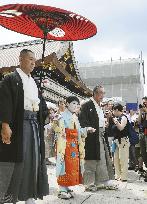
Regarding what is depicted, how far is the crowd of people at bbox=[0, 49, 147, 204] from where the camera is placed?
3330 mm

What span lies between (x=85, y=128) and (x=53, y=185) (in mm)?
1326

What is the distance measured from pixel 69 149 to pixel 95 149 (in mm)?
665

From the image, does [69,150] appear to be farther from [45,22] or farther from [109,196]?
[45,22]

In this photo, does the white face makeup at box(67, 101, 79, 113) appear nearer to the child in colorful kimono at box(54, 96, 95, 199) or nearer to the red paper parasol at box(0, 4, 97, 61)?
the child in colorful kimono at box(54, 96, 95, 199)

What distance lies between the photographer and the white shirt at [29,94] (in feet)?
11.6

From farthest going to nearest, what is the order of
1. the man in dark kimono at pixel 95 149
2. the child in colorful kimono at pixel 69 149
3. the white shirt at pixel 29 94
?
the man in dark kimono at pixel 95 149 → the child in colorful kimono at pixel 69 149 → the white shirt at pixel 29 94

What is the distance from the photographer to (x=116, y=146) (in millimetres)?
6957

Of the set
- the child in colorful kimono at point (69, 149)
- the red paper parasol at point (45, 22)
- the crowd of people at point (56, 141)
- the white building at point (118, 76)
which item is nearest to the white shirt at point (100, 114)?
the crowd of people at point (56, 141)

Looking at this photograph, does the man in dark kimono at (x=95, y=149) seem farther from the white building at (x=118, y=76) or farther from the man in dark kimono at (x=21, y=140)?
the white building at (x=118, y=76)

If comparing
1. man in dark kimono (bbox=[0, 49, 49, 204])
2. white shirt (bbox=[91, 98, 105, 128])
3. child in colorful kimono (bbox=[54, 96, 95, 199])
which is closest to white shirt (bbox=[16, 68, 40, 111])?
man in dark kimono (bbox=[0, 49, 49, 204])

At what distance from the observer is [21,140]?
3.37 metres

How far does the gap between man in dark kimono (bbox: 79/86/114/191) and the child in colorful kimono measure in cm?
42

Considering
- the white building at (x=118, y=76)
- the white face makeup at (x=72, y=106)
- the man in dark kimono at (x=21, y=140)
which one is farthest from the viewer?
the white building at (x=118, y=76)

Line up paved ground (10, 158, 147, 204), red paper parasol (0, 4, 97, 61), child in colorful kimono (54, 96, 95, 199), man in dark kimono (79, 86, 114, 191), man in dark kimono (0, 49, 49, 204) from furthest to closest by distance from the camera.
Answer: man in dark kimono (79, 86, 114, 191), child in colorful kimono (54, 96, 95, 199), paved ground (10, 158, 147, 204), red paper parasol (0, 4, 97, 61), man in dark kimono (0, 49, 49, 204)
